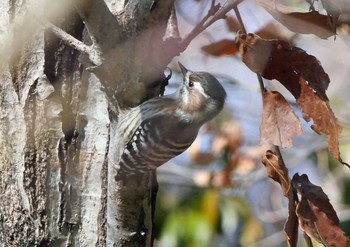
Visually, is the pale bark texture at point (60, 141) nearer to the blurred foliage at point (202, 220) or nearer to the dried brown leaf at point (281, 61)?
the dried brown leaf at point (281, 61)

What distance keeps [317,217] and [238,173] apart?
16.6 feet

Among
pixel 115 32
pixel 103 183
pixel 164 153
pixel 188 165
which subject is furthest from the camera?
pixel 188 165

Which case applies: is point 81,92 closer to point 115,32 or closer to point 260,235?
point 115,32

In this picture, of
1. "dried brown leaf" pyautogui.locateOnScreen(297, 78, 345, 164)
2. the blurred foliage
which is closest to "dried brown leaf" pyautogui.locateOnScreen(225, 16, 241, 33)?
"dried brown leaf" pyautogui.locateOnScreen(297, 78, 345, 164)

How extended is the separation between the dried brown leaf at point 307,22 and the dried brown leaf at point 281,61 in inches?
2.9

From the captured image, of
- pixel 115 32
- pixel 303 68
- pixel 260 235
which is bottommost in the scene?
pixel 260 235

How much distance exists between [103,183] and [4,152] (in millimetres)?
451

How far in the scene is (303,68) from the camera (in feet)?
9.42

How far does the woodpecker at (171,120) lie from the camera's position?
418 centimetres

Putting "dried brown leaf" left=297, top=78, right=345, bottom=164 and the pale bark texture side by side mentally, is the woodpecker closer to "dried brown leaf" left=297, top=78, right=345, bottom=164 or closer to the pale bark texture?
the pale bark texture

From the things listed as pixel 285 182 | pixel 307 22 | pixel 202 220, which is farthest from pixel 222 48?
pixel 202 220

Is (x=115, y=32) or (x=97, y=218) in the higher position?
(x=115, y=32)

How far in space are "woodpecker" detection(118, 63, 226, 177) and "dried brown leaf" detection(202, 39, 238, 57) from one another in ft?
1.17

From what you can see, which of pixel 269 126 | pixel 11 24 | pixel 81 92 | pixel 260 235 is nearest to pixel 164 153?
pixel 81 92
